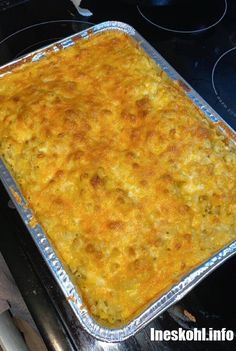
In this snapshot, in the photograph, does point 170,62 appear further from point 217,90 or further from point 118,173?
point 118,173

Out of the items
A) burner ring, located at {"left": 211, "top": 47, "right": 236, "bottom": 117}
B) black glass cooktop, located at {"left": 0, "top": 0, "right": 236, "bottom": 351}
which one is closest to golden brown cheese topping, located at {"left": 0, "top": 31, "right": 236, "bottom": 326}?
black glass cooktop, located at {"left": 0, "top": 0, "right": 236, "bottom": 351}

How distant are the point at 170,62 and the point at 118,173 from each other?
98cm

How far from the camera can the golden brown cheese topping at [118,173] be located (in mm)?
1389

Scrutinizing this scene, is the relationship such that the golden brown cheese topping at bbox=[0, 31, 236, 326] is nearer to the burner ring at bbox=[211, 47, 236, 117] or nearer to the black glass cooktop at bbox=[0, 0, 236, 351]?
the black glass cooktop at bbox=[0, 0, 236, 351]

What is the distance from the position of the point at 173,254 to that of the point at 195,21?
159 centimetres

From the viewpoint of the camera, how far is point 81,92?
175 cm

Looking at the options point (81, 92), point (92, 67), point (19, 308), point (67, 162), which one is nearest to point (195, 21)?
point (92, 67)

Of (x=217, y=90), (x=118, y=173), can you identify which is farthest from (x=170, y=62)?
(x=118, y=173)

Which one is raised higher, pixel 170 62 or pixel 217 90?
pixel 170 62

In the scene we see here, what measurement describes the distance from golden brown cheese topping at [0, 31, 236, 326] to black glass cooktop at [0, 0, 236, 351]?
0.21 meters

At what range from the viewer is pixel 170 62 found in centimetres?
221

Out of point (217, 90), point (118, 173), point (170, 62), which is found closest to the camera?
point (118, 173)

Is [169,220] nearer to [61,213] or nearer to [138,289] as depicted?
[138,289]

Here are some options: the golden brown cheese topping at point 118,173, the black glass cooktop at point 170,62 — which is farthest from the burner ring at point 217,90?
the golden brown cheese topping at point 118,173
